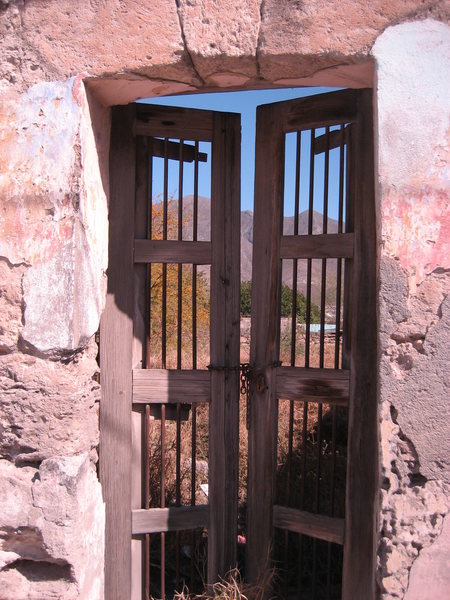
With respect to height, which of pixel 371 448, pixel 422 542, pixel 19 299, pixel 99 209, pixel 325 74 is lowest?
pixel 422 542

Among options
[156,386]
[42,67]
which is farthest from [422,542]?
[42,67]

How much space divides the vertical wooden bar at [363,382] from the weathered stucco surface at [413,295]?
467 mm

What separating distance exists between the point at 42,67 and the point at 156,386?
1.45 m

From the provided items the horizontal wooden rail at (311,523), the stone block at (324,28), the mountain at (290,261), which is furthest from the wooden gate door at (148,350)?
the mountain at (290,261)

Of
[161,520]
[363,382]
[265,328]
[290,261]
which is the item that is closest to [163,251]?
[265,328]

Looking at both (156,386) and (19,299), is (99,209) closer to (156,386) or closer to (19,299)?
(19,299)

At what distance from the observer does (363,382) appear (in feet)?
8.05

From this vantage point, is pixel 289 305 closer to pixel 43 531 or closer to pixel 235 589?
pixel 235 589

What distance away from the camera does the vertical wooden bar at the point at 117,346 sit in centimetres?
258

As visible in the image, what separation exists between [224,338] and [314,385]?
48 cm

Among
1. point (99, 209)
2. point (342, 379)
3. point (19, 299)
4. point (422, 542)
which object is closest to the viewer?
point (422, 542)

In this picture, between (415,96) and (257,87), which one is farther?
(257,87)

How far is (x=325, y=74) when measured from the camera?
2148 millimetres

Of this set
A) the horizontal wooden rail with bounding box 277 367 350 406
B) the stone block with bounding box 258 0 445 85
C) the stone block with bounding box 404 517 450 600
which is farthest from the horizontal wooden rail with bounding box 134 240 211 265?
the stone block with bounding box 404 517 450 600
